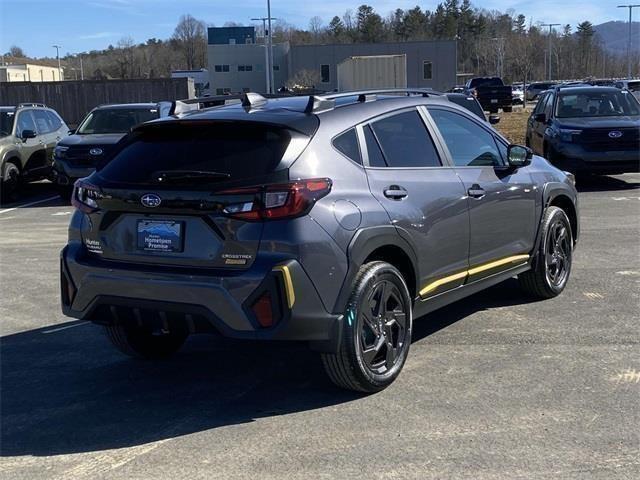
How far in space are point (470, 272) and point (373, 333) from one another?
1.27 m

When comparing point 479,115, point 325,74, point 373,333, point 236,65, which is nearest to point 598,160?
point 479,115

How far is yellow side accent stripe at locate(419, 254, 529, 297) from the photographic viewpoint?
500 cm

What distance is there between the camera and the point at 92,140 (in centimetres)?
Answer: 1397

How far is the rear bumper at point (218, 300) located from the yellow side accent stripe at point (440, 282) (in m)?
0.98

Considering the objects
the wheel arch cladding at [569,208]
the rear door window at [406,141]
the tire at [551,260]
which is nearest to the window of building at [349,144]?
the rear door window at [406,141]

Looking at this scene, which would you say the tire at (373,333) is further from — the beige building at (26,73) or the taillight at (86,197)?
the beige building at (26,73)

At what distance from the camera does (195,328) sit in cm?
416

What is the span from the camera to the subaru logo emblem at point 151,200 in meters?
4.19

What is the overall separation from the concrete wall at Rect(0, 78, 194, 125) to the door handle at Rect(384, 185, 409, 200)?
25.5 m


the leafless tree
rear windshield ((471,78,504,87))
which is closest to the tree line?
the leafless tree

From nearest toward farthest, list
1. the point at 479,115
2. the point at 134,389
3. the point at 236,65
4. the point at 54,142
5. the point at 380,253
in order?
the point at 380,253, the point at 134,389, the point at 479,115, the point at 54,142, the point at 236,65

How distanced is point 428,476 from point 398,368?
47.5 inches

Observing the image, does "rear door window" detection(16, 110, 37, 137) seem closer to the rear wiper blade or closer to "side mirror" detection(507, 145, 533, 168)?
"side mirror" detection(507, 145, 533, 168)

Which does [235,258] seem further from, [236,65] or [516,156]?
[236,65]
